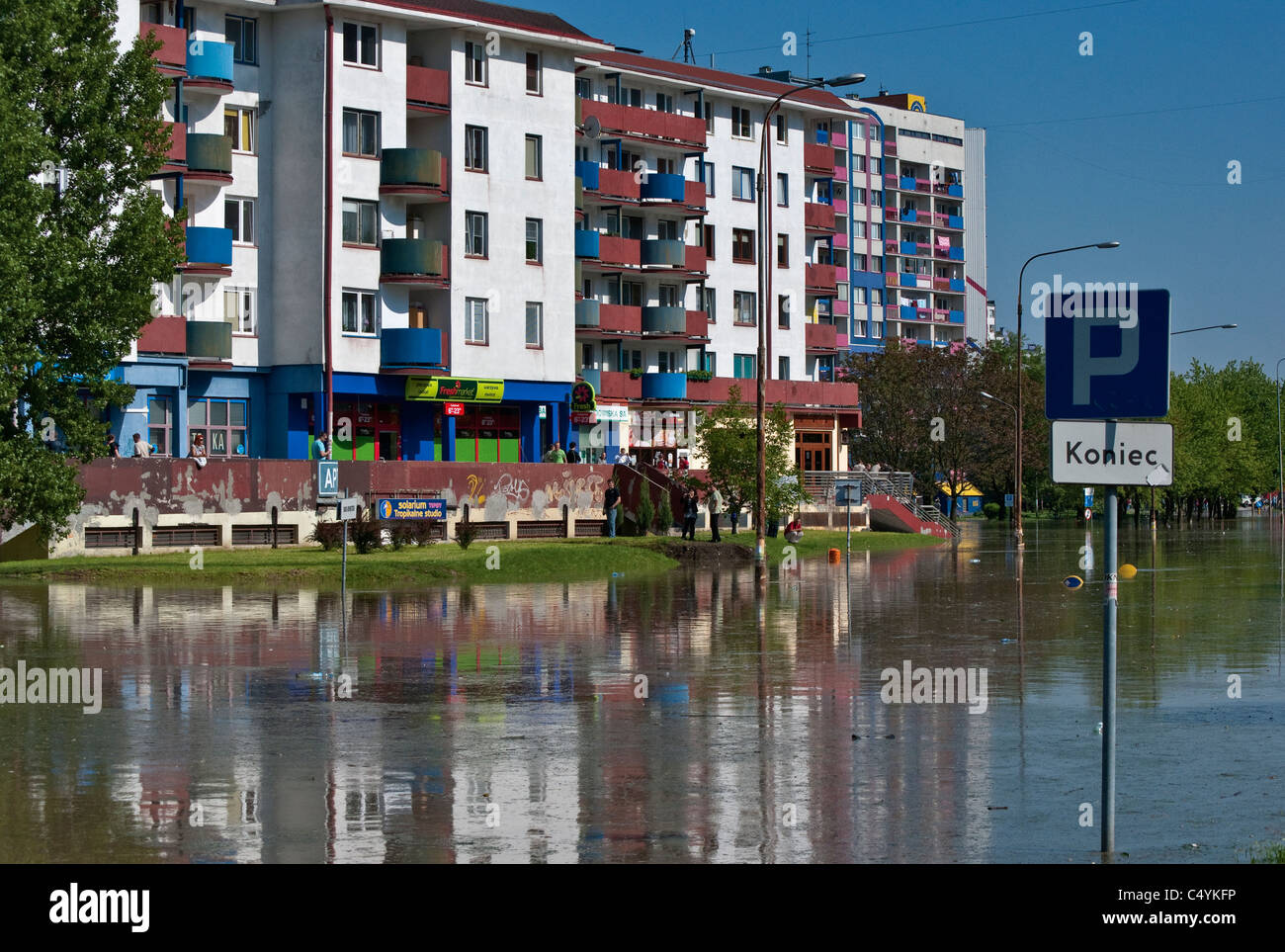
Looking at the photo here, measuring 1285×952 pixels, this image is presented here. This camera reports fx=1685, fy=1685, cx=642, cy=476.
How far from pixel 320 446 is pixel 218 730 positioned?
32.9 metres

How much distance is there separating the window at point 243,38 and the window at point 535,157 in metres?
10.7

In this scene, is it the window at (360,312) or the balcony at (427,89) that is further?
the balcony at (427,89)

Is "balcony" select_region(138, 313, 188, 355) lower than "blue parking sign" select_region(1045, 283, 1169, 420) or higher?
higher

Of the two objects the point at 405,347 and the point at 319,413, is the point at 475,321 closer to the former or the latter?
the point at 405,347

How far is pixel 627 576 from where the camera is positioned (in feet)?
137

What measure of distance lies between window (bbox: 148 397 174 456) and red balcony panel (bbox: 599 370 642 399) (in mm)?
22328

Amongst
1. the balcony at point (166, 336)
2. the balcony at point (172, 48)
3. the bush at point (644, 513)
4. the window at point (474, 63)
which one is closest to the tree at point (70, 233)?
the balcony at point (166, 336)

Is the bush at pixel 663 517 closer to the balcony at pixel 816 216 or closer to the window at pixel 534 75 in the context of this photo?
the window at pixel 534 75

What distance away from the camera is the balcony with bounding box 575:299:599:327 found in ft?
228

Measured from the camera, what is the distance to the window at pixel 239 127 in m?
56.6

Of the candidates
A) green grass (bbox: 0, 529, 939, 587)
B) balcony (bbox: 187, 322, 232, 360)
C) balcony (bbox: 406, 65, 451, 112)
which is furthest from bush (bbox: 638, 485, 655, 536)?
balcony (bbox: 406, 65, 451, 112)

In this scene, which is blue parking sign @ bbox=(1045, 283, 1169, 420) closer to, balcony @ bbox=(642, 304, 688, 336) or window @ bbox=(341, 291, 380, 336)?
window @ bbox=(341, 291, 380, 336)
